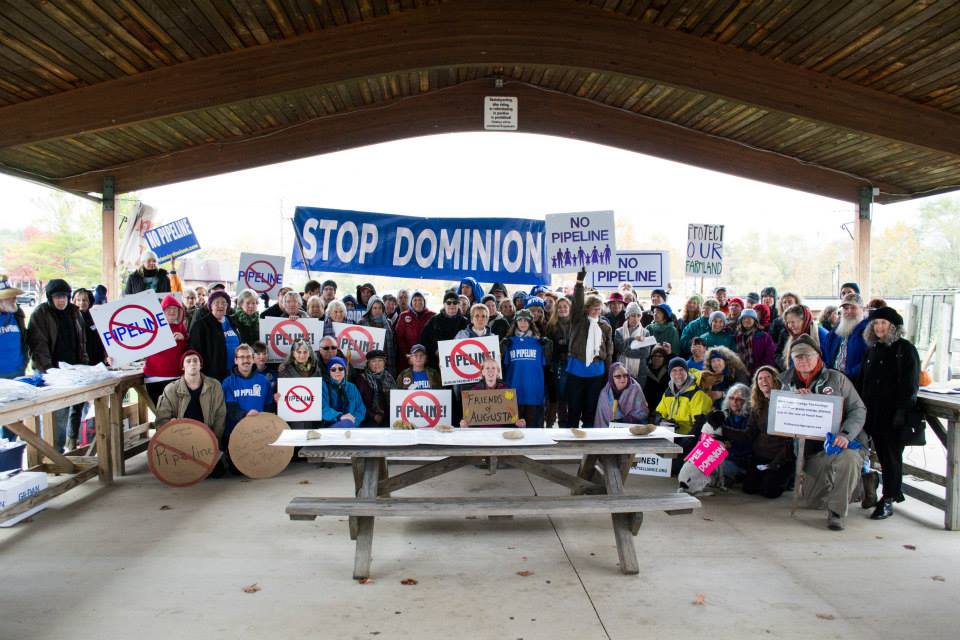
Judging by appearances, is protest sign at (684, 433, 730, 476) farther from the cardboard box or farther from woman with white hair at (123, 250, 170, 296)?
woman with white hair at (123, 250, 170, 296)

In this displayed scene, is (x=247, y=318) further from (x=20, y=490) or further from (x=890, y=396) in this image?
(x=890, y=396)

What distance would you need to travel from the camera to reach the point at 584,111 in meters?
10.5

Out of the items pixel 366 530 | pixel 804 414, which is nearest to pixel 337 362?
pixel 366 530

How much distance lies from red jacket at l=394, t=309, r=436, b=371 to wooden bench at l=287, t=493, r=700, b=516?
344 cm

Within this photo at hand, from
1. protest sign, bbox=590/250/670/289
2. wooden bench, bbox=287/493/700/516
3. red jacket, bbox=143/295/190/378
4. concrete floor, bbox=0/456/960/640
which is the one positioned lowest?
concrete floor, bbox=0/456/960/640

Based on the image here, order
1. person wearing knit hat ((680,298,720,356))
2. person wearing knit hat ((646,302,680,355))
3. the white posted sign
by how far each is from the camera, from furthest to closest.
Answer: the white posted sign → person wearing knit hat ((680,298,720,356)) → person wearing knit hat ((646,302,680,355))

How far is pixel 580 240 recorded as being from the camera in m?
8.16

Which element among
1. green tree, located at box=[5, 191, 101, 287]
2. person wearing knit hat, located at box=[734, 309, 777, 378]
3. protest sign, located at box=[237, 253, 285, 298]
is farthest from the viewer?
green tree, located at box=[5, 191, 101, 287]

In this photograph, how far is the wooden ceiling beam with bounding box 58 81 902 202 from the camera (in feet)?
34.2

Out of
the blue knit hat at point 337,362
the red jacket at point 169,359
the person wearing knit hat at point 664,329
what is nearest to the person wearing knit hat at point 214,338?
the red jacket at point 169,359

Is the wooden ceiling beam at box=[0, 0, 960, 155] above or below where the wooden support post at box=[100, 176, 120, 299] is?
above

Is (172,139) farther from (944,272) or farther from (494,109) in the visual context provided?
(944,272)

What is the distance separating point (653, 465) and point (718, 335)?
5.68 feet

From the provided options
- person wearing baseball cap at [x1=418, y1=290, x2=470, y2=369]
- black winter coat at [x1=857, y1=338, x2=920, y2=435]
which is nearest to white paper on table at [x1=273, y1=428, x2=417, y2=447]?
person wearing baseball cap at [x1=418, y1=290, x2=470, y2=369]
